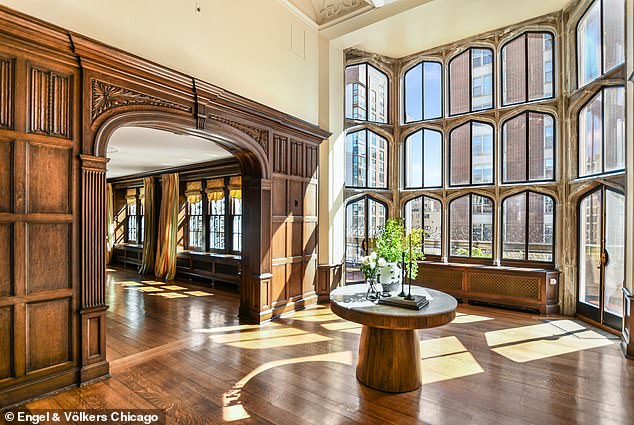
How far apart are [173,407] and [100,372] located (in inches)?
39.6

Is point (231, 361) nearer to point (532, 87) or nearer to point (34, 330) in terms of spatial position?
point (34, 330)

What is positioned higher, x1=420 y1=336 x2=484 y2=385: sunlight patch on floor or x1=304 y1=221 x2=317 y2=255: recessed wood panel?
x1=304 y1=221 x2=317 y2=255: recessed wood panel

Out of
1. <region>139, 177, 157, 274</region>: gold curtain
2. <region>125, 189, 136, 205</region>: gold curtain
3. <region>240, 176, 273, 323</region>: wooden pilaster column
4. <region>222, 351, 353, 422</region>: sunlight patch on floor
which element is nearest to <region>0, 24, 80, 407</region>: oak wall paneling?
<region>222, 351, 353, 422</region>: sunlight patch on floor

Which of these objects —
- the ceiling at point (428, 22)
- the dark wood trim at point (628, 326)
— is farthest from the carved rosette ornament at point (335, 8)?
the dark wood trim at point (628, 326)

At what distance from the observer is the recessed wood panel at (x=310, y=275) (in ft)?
19.7

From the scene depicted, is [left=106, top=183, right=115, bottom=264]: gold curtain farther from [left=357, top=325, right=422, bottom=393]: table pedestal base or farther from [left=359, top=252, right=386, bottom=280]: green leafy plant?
[left=357, top=325, right=422, bottom=393]: table pedestal base

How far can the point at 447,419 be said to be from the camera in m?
2.62

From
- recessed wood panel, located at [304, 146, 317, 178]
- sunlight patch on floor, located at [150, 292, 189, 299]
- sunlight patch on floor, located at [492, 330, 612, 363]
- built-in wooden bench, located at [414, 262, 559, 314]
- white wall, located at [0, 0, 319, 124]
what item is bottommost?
sunlight patch on floor, located at [150, 292, 189, 299]

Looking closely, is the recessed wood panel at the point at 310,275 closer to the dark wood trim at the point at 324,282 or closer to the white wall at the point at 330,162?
the dark wood trim at the point at 324,282

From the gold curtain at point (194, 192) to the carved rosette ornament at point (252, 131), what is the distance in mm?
4272

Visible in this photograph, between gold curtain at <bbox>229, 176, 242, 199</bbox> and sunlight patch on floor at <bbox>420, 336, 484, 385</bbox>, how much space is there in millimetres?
5358

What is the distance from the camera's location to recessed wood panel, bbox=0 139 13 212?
2.73 m

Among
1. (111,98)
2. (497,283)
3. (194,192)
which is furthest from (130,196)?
(497,283)

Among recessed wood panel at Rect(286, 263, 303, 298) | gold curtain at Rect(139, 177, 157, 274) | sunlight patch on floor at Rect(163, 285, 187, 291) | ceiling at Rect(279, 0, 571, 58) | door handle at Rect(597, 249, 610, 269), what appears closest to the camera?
door handle at Rect(597, 249, 610, 269)
